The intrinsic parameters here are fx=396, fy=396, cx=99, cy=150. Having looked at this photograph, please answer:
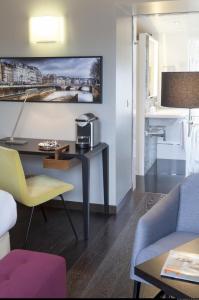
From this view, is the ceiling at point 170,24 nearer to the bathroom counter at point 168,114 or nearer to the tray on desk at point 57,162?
the bathroom counter at point 168,114

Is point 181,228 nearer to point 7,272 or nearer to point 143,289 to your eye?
point 143,289

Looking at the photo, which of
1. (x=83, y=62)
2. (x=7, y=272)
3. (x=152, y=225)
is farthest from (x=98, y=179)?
(x=7, y=272)

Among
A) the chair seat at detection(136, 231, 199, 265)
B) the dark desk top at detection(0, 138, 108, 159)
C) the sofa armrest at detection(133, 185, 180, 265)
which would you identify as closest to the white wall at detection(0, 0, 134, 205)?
the dark desk top at detection(0, 138, 108, 159)

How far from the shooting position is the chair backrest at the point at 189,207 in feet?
8.03

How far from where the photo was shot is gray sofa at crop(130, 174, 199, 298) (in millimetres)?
2166

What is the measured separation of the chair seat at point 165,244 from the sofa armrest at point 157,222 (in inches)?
1.3

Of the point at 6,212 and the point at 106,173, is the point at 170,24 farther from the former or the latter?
the point at 6,212

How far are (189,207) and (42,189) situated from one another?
1.22 m

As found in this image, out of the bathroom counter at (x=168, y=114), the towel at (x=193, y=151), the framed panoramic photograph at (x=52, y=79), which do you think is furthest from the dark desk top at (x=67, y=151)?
the towel at (x=193, y=151)

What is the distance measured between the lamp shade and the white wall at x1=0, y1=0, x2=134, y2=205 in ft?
2.99

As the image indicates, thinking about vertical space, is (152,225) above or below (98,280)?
above

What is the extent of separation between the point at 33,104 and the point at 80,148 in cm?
83

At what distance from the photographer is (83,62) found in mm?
3770

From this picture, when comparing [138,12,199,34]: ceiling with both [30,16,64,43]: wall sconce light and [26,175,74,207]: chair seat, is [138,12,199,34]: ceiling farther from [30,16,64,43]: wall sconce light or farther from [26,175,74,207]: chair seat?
[26,175,74,207]: chair seat
